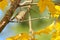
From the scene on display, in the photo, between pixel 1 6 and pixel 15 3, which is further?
pixel 15 3

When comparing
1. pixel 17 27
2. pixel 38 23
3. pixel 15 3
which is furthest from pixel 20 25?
pixel 15 3

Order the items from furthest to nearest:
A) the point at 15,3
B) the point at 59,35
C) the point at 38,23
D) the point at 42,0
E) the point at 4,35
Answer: the point at 38,23, the point at 4,35, the point at 15,3, the point at 59,35, the point at 42,0

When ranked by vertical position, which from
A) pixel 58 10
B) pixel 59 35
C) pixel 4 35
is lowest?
pixel 4 35

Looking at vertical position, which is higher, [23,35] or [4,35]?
[23,35]

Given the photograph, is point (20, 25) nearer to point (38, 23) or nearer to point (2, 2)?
point (38, 23)

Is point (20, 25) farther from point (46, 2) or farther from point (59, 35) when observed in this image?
point (46, 2)

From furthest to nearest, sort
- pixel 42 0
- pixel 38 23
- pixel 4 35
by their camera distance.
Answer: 1. pixel 38 23
2. pixel 4 35
3. pixel 42 0

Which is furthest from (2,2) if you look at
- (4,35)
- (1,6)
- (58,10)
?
(4,35)

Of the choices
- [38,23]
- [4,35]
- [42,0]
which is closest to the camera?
[42,0]

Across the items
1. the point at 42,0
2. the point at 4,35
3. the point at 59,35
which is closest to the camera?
the point at 42,0
